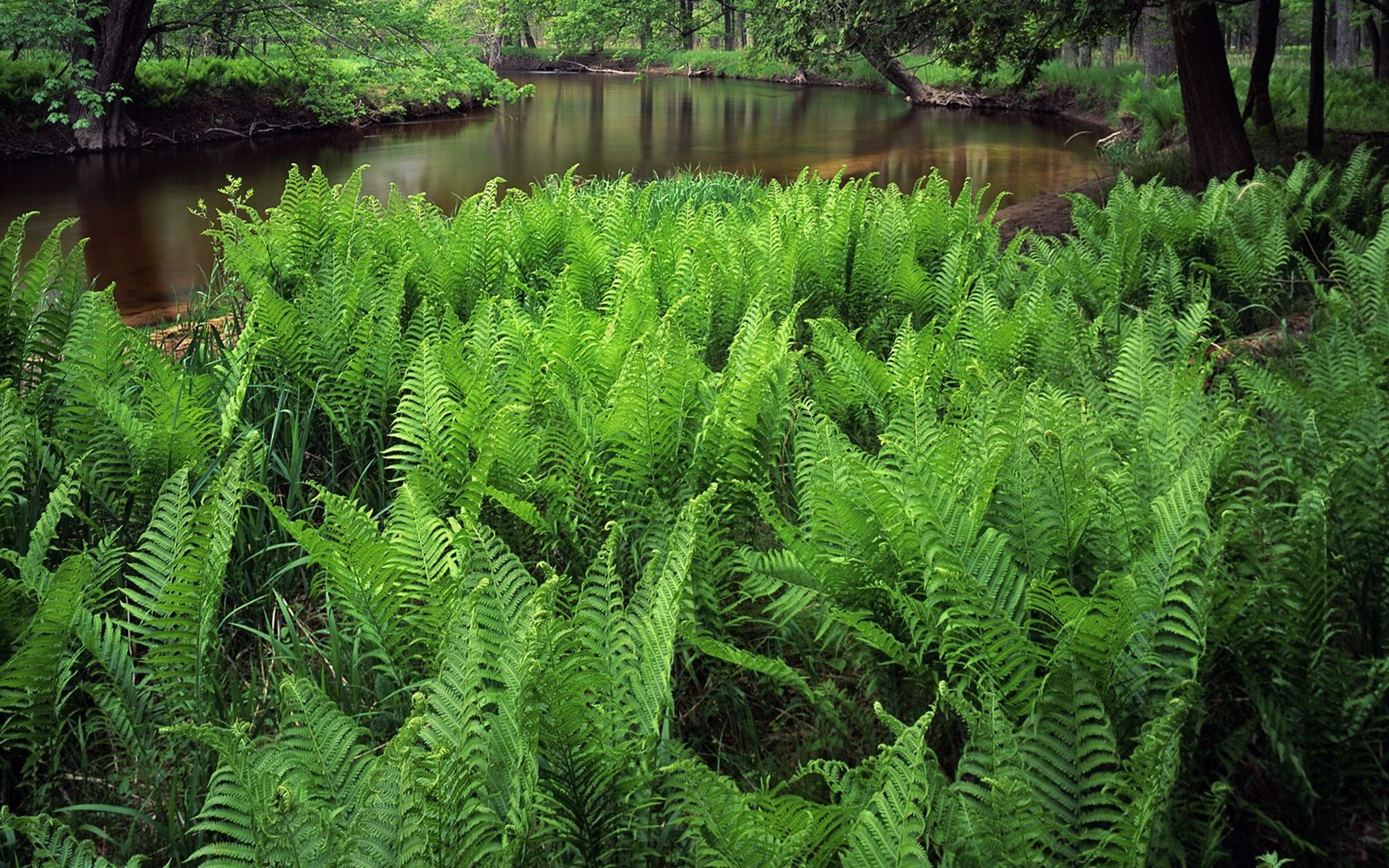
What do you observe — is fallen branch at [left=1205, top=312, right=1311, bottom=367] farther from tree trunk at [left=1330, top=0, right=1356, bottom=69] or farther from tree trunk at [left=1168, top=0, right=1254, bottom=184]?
tree trunk at [left=1330, top=0, right=1356, bottom=69]

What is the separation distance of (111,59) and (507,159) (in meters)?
6.73

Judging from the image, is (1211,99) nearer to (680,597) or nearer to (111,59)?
(680,597)

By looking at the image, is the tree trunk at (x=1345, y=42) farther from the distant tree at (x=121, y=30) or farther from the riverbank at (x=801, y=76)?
the distant tree at (x=121, y=30)

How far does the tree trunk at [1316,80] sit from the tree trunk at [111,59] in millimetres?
17098

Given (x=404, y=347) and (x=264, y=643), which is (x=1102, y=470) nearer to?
(x=264, y=643)

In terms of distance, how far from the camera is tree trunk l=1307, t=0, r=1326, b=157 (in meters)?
9.30

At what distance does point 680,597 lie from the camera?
1.94 metres

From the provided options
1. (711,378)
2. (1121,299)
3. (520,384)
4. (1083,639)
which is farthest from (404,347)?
(1121,299)

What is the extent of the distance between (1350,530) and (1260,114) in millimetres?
10189

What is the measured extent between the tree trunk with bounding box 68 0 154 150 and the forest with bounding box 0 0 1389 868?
1608 cm

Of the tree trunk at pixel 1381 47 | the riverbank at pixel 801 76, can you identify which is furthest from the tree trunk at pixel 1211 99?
the tree trunk at pixel 1381 47

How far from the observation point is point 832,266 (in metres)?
5.00

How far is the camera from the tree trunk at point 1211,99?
8.76m

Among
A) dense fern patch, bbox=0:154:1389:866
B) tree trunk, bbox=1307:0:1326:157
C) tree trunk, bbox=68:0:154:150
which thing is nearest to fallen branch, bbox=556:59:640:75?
tree trunk, bbox=68:0:154:150
